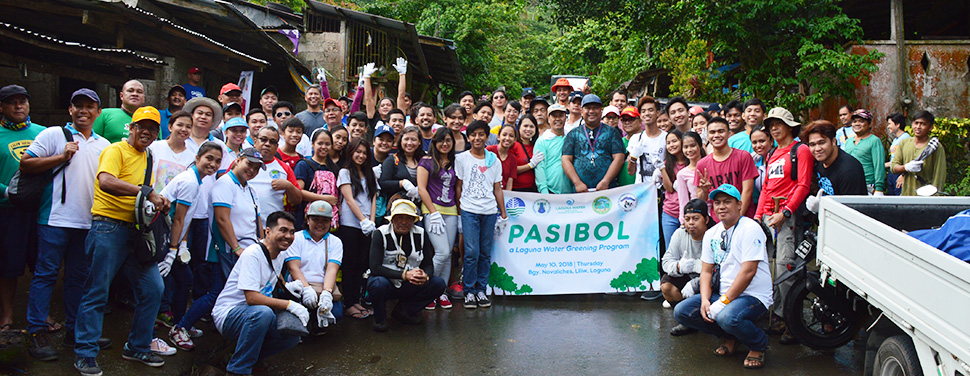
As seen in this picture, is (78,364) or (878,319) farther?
(78,364)

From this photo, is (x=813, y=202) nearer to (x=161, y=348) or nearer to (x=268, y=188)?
(x=268, y=188)

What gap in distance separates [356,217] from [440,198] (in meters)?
0.86

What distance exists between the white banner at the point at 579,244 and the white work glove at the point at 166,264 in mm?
3137

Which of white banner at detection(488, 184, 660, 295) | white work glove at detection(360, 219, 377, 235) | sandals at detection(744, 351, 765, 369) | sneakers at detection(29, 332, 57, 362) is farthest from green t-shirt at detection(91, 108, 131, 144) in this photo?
sandals at detection(744, 351, 765, 369)

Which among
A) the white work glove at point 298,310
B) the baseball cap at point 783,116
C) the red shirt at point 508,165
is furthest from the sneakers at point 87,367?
the baseball cap at point 783,116

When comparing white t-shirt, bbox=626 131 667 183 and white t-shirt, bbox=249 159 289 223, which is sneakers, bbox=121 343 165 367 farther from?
white t-shirt, bbox=626 131 667 183

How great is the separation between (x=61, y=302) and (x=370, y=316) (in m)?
2.70

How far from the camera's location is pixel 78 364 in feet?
13.4

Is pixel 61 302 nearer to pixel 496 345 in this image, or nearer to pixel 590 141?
pixel 496 345

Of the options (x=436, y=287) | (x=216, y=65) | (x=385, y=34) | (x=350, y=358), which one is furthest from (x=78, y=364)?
(x=385, y=34)

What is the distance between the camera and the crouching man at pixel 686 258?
5266 mm

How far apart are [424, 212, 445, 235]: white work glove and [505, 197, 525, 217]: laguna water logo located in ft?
3.01

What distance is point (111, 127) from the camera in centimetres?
533

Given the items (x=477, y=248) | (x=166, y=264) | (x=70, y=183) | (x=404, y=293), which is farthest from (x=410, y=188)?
(x=70, y=183)
